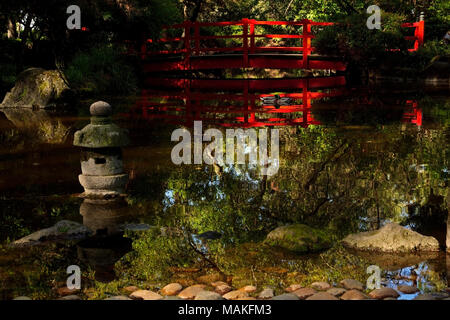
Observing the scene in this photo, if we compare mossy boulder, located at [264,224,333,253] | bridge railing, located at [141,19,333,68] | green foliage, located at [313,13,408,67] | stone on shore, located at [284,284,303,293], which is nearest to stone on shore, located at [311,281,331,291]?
stone on shore, located at [284,284,303,293]

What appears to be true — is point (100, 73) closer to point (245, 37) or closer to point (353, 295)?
point (245, 37)

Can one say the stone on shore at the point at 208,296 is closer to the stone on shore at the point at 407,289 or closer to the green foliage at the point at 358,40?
the stone on shore at the point at 407,289

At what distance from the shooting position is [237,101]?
16.0 m

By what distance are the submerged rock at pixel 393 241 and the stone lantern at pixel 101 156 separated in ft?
8.91

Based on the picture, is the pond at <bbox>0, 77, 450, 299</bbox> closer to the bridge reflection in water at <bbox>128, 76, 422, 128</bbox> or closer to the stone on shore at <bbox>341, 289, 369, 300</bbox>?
the bridge reflection in water at <bbox>128, 76, 422, 128</bbox>

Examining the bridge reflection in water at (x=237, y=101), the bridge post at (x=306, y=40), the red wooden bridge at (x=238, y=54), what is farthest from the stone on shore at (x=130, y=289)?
the bridge post at (x=306, y=40)

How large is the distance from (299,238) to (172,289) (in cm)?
145

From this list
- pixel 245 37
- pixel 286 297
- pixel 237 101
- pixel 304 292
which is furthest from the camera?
pixel 245 37

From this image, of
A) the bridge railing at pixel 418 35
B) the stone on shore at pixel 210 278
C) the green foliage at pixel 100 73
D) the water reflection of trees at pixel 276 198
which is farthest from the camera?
the bridge railing at pixel 418 35

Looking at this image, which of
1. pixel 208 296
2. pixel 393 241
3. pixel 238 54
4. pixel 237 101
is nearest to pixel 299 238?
pixel 393 241

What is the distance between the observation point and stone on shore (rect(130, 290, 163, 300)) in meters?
3.78

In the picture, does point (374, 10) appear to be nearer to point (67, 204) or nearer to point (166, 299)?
point (67, 204)

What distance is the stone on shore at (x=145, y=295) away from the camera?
3.78m

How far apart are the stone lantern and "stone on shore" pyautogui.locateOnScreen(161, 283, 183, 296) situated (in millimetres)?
2537
